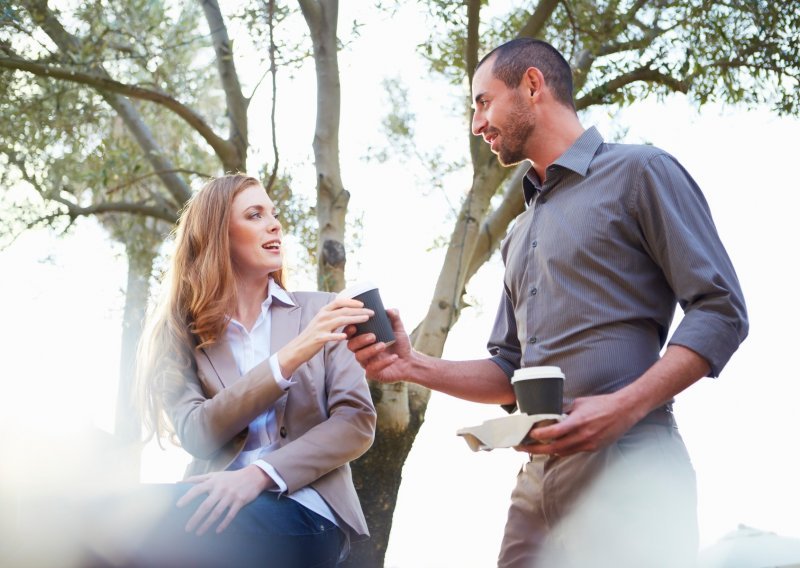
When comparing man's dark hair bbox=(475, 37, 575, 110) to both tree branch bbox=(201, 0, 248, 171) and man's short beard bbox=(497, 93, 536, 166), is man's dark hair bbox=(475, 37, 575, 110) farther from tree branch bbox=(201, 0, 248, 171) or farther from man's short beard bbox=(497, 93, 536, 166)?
tree branch bbox=(201, 0, 248, 171)

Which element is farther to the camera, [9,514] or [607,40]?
[607,40]

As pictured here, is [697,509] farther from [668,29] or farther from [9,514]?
[668,29]

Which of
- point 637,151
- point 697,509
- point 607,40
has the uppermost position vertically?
point 607,40

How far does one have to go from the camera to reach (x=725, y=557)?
17.6ft

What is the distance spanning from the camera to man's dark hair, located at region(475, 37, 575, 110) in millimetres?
2930

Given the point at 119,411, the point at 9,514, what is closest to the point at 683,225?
the point at 9,514

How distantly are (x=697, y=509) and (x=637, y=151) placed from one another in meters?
1.03

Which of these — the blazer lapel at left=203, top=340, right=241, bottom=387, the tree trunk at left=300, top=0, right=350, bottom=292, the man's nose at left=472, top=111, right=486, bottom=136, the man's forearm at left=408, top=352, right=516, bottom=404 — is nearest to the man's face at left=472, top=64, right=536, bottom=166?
the man's nose at left=472, top=111, right=486, bottom=136

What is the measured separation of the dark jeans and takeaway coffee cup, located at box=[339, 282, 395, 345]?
63 centimetres

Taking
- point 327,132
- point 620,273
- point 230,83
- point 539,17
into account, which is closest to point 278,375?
point 620,273

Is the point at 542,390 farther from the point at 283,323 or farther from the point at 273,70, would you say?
the point at 273,70

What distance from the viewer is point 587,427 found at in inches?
84.8

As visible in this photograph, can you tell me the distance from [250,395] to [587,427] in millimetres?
1250

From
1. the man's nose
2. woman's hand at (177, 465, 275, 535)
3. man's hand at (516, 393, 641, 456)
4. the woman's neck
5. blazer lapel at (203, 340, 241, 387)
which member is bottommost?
woman's hand at (177, 465, 275, 535)
